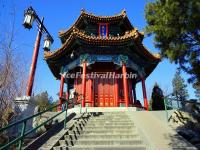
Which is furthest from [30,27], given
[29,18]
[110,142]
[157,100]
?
[157,100]

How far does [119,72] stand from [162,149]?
10.5 m

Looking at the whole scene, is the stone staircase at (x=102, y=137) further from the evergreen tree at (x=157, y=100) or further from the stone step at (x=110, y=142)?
the evergreen tree at (x=157, y=100)

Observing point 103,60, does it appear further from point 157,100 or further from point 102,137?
point 102,137

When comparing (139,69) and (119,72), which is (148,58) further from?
(119,72)

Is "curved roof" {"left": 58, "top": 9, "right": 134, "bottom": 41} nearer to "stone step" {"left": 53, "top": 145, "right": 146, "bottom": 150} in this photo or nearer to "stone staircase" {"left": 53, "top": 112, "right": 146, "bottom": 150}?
"stone staircase" {"left": 53, "top": 112, "right": 146, "bottom": 150}

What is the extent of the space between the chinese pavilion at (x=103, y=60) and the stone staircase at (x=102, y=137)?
5089mm

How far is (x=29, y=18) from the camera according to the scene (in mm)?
9688

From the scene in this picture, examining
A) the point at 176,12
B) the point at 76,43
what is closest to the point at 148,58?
the point at 76,43

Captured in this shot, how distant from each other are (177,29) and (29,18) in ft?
21.4

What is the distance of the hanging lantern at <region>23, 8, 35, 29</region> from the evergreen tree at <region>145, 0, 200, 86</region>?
528 cm

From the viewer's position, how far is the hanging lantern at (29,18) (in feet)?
31.6

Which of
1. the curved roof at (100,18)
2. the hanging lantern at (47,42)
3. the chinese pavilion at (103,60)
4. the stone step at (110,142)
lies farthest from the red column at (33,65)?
the curved roof at (100,18)

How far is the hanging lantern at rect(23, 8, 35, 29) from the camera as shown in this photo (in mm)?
9625

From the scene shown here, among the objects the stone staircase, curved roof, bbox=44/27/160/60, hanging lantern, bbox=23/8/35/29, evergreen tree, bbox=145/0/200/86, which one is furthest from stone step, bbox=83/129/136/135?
curved roof, bbox=44/27/160/60
